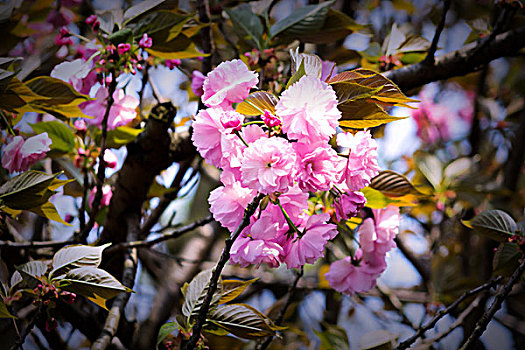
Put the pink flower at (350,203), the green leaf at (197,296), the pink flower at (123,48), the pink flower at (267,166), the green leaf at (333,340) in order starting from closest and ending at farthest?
the pink flower at (267,166) < the pink flower at (350,203) < the green leaf at (197,296) < the pink flower at (123,48) < the green leaf at (333,340)

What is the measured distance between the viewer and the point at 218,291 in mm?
715

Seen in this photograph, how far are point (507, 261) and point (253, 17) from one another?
2.48 feet

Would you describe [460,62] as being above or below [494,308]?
above

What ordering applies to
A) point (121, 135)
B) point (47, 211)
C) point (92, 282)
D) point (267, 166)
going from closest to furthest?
point (267, 166) → point (92, 282) → point (47, 211) → point (121, 135)

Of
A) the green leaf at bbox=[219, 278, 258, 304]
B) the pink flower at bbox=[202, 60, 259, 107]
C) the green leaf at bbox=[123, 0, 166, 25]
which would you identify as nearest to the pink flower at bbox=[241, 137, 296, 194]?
the pink flower at bbox=[202, 60, 259, 107]

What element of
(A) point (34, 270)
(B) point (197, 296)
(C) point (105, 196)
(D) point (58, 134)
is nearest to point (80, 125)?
(D) point (58, 134)

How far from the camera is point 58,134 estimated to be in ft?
3.25

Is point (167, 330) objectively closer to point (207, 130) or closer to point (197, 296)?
point (197, 296)

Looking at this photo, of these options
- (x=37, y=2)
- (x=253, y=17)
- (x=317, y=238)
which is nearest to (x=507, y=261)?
(x=317, y=238)

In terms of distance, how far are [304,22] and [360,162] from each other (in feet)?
1.76

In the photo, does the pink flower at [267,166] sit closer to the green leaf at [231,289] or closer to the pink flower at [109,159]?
the green leaf at [231,289]

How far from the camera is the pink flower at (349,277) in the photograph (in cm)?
79

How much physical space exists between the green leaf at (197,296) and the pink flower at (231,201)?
0.17 m

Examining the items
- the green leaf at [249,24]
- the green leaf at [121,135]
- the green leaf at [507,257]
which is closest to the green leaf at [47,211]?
the green leaf at [121,135]
